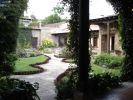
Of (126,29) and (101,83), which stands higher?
(126,29)

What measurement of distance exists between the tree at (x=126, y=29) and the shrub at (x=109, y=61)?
566 centimetres

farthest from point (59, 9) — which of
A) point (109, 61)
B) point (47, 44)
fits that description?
point (47, 44)

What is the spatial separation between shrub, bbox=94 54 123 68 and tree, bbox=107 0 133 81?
5.66 metres

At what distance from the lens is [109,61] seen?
20219mm

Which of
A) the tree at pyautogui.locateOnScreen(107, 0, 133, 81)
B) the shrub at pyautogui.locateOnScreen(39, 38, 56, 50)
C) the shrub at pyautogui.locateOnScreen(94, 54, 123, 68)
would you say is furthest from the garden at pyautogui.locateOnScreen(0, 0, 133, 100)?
the shrub at pyautogui.locateOnScreen(39, 38, 56, 50)

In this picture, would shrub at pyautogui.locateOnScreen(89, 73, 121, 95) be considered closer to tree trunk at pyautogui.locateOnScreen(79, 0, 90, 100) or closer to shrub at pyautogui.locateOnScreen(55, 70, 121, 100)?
shrub at pyautogui.locateOnScreen(55, 70, 121, 100)

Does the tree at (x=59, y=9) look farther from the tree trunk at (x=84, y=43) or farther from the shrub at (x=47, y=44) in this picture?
the shrub at (x=47, y=44)

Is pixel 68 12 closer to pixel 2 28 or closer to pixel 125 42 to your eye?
pixel 2 28

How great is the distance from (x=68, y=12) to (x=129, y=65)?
4449mm

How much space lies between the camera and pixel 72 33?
9.38m

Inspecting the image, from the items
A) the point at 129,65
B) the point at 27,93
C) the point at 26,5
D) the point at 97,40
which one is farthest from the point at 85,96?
the point at 97,40

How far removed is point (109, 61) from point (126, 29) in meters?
A: 8.31

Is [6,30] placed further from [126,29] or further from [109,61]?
[109,61]

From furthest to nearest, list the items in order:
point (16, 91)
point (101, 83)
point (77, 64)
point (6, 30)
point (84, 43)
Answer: point (6, 30)
point (101, 83)
point (77, 64)
point (84, 43)
point (16, 91)
